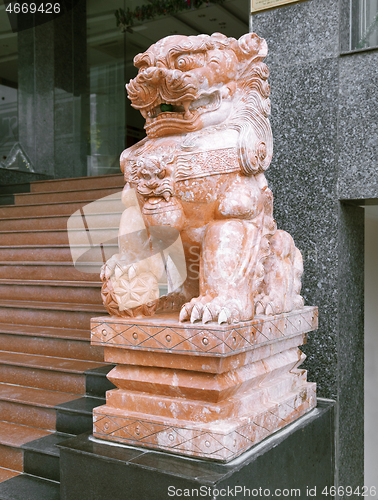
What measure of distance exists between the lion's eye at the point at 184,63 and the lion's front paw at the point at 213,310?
733mm

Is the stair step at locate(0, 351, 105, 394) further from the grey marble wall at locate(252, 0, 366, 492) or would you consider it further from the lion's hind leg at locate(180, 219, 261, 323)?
the lion's hind leg at locate(180, 219, 261, 323)

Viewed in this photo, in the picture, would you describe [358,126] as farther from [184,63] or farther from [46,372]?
[46,372]

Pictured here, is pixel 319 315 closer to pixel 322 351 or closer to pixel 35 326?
pixel 322 351

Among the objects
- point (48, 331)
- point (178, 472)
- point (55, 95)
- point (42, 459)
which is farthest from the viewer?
point (55, 95)

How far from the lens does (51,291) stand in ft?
12.2

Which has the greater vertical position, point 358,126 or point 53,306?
point 358,126

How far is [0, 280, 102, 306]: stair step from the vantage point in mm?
3502

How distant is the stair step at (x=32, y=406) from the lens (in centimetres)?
258

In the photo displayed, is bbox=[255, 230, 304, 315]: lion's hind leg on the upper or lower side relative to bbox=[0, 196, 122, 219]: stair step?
lower

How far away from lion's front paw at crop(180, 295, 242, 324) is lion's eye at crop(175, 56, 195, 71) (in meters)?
0.73

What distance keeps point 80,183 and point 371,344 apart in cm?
371

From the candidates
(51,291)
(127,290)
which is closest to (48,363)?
(51,291)

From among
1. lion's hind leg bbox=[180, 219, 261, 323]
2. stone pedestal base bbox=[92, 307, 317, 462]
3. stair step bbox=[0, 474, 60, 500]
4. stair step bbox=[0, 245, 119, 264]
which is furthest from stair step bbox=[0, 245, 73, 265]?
lion's hind leg bbox=[180, 219, 261, 323]

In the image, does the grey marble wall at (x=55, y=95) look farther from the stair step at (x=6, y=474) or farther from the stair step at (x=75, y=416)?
the stair step at (x=6, y=474)
